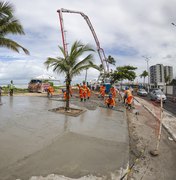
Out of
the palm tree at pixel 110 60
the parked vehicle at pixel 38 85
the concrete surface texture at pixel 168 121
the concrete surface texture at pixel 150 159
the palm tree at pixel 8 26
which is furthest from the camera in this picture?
the palm tree at pixel 110 60

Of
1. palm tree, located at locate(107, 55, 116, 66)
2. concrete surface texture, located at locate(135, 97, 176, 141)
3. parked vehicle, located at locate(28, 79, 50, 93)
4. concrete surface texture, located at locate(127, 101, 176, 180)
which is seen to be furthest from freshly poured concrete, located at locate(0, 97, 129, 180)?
palm tree, located at locate(107, 55, 116, 66)

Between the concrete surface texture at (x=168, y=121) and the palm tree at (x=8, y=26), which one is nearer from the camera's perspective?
the concrete surface texture at (x=168, y=121)

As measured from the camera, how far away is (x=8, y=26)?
36.0 feet

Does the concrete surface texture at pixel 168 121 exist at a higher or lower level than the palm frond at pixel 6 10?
lower

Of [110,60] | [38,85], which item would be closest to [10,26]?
[38,85]

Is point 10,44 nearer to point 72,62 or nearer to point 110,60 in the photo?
point 72,62

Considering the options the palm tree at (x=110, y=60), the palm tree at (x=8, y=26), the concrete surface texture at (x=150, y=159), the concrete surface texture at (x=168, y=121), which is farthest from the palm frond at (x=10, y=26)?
the palm tree at (x=110, y=60)

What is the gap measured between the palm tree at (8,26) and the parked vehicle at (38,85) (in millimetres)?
13321

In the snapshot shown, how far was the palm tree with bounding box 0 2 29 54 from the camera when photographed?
1062cm

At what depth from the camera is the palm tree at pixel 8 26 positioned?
10617 mm

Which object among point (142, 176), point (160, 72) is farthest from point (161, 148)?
point (160, 72)

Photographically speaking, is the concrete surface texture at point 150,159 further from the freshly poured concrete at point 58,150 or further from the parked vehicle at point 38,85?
the parked vehicle at point 38,85

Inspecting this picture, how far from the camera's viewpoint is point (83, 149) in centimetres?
488

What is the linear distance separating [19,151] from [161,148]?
169 inches
